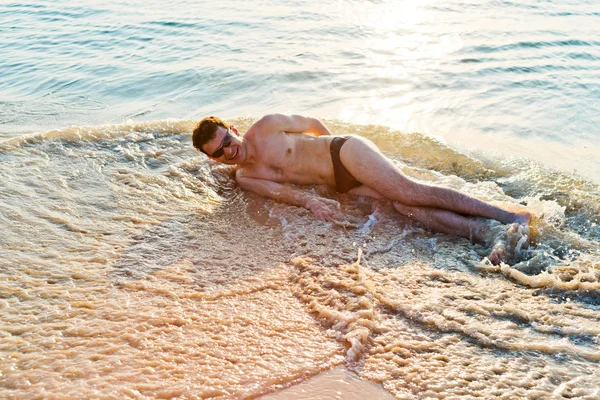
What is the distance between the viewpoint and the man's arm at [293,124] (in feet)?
19.4

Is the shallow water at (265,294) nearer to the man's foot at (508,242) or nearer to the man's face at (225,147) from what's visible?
the man's foot at (508,242)

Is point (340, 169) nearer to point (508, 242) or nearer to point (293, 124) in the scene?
point (293, 124)

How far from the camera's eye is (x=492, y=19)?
14266 mm

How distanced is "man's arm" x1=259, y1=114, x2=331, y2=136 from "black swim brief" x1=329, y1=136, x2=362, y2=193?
1.51 feet

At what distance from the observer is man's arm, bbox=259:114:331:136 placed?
19.4ft

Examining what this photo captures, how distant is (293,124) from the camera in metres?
5.95

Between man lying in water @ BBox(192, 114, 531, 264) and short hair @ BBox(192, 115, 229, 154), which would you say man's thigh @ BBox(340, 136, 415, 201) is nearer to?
man lying in water @ BBox(192, 114, 531, 264)

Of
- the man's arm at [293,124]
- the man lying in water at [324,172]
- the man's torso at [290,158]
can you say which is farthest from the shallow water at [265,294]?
the man's arm at [293,124]

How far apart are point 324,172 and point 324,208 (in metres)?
0.62

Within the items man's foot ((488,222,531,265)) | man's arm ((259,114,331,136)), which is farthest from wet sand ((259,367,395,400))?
man's arm ((259,114,331,136))

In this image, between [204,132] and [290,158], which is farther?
[290,158]

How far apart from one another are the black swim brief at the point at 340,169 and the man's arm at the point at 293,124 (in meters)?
0.46

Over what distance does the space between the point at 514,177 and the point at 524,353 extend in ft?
11.0

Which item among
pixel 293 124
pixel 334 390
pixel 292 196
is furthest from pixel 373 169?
pixel 334 390
